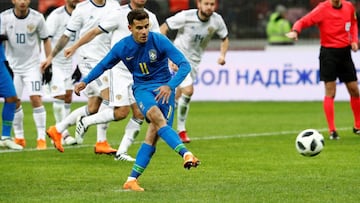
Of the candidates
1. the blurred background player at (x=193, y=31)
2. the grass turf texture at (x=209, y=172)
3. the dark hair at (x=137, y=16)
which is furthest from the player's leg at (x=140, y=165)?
the blurred background player at (x=193, y=31)

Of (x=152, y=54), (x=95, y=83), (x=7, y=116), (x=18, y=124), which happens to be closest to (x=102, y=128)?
(x=95, y=83)

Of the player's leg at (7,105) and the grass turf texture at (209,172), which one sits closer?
the grass turf texture at (209,172)

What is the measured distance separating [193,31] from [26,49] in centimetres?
267

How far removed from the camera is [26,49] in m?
15.7

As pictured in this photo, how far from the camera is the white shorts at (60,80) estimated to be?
669 inches

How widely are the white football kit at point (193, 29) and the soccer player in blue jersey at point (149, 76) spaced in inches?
222

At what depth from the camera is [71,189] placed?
10.6m

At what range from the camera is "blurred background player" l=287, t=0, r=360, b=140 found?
16328 mm

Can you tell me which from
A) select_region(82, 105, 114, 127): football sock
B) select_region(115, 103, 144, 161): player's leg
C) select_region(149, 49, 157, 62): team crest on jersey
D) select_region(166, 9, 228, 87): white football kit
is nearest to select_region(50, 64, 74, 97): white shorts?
select_region(166, 9, 228, 87): white football kit

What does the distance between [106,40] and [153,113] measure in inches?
167

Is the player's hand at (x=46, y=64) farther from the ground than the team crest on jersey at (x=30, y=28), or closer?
closer

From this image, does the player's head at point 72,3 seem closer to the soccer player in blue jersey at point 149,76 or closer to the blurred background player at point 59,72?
the blurred background player at point 59,72

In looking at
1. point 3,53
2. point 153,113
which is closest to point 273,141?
point 3,53

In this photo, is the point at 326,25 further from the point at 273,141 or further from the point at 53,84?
the point at 53,84
